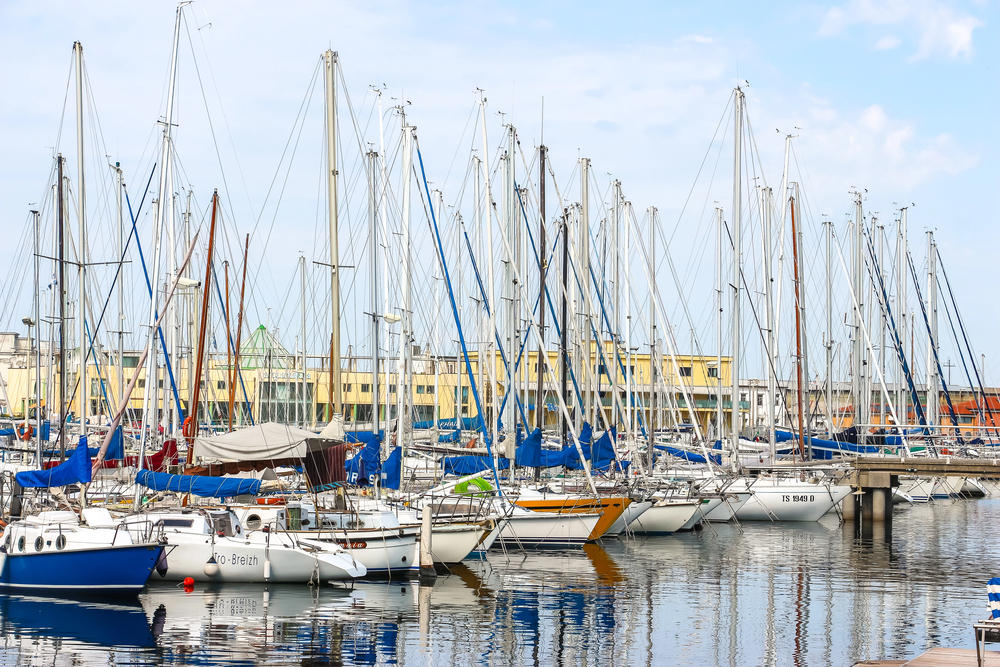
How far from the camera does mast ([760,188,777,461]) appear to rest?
49906 mm

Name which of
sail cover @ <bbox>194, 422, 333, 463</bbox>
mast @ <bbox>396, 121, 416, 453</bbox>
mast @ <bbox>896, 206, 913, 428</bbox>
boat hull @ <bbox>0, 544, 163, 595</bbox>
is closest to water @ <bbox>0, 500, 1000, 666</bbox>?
boat hull @ <bbox>0, 544, 163, 595</bbox>

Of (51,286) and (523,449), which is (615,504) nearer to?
(523,449)

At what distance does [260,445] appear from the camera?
28641 mm

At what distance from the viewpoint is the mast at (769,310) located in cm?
4991

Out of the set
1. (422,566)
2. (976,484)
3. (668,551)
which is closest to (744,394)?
(976,484)

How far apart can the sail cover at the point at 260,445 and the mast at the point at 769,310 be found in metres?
26.3

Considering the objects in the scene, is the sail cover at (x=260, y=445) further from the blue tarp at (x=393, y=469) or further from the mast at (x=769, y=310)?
the mast at (x=769, y=310)

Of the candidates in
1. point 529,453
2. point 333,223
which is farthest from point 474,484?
A: point 333,223

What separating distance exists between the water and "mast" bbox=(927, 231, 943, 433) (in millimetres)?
30603

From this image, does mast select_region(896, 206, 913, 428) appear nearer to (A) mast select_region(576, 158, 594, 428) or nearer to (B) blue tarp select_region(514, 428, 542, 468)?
(A) mast select_region(576, 158, 594, 428)

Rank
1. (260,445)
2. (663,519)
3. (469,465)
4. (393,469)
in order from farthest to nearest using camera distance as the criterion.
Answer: (663,519)
(469,465)
(393,469)
(260,445)

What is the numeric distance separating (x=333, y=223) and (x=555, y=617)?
11165 millimetres

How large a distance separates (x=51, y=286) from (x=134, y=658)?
2882cm

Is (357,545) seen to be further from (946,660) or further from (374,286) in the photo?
(946,660)
